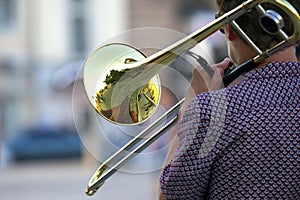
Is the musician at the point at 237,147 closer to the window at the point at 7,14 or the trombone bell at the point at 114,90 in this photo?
the trombone bell at the point at 114,90

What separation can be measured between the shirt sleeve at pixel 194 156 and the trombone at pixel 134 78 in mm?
132

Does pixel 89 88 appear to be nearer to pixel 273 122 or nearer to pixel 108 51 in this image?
pixel 108 51

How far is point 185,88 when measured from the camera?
2096 mm

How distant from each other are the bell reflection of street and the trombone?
6539 millimetres

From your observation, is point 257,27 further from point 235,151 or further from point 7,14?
point 7,14

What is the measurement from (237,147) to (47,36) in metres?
21.7

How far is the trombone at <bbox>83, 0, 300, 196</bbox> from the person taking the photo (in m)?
2.05

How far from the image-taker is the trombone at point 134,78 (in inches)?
80.9

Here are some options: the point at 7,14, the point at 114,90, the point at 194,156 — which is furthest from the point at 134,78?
the point at 7,14

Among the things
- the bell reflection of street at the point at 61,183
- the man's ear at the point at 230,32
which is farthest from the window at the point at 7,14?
the man's ear at the point at 230,32

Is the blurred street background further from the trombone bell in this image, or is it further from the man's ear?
the man's ear

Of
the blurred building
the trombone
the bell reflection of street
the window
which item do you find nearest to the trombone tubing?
the trombone

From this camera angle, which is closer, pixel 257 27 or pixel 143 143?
pixel 257 27

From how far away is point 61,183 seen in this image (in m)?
15.0
